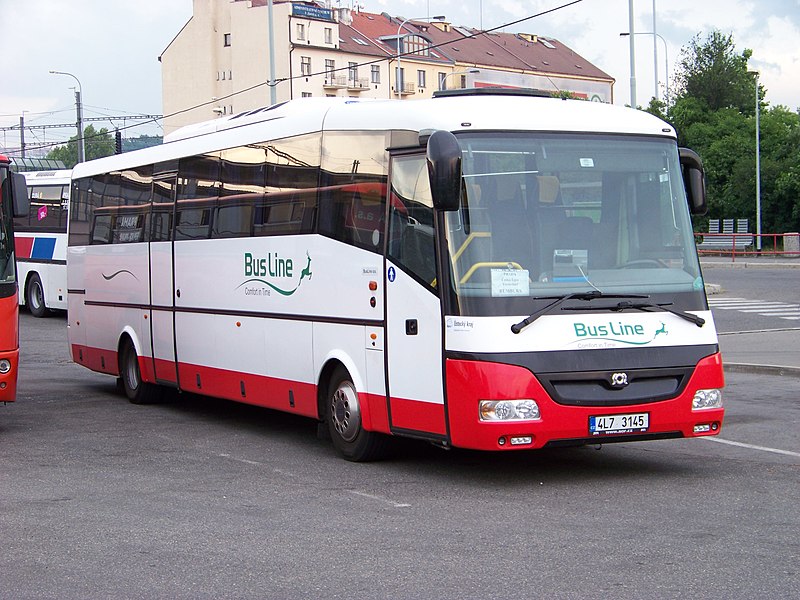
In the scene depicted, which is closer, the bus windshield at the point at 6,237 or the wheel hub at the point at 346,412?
the wheel hub at the point at 346,412

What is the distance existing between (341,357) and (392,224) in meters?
1.36

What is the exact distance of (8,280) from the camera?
1321 cm

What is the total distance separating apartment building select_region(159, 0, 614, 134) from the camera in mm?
99750

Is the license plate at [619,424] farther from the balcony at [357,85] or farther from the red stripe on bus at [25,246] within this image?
the balcony at [357,85]

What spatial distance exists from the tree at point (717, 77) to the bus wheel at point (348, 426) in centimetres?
8236

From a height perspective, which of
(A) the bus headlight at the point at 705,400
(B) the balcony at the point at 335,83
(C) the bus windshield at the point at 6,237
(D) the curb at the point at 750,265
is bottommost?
(A) the bus headlight at the point at 705,400

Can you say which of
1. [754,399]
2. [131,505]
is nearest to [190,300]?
[131,505]

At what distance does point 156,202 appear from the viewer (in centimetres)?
1571

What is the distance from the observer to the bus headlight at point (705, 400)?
10070 mm

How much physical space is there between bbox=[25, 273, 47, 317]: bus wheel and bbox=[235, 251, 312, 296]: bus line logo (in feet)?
72.4

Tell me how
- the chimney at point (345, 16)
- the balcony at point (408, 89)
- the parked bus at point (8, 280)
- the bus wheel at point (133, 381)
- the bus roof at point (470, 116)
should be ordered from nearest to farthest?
1. the bus roof at point (470, 116)
2. the parked bus at point (8, 280)
3. the bus wheel at point (133, 381)
4. the balcony at point (408, 89)
5. the chimney at point (345, 16)

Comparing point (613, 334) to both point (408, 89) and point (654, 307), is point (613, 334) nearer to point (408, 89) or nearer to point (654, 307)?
point (654, 307)

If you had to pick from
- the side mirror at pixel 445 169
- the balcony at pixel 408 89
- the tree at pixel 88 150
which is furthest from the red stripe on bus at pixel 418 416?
the tree at pixel 88 150

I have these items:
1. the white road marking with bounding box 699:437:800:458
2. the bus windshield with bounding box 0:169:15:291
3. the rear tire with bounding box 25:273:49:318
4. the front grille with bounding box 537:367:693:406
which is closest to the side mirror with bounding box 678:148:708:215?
the front grille with bounding box 537:367:693:406
